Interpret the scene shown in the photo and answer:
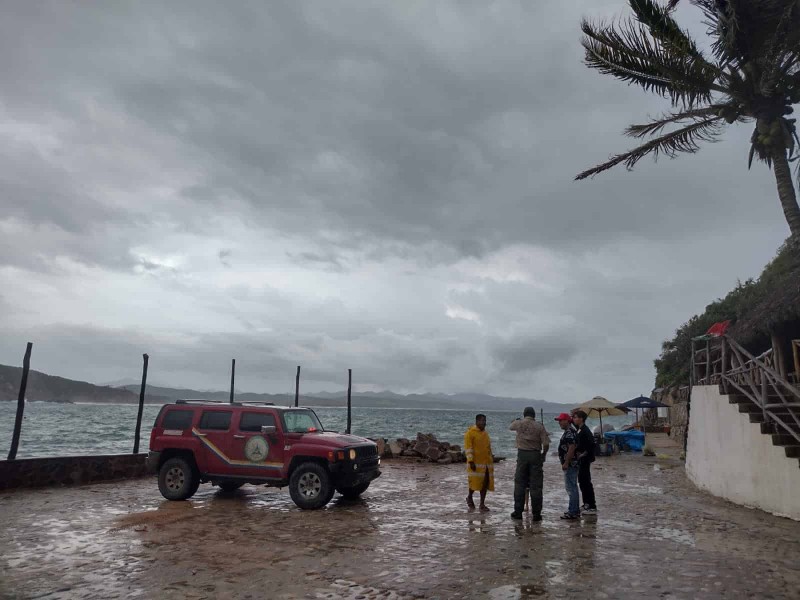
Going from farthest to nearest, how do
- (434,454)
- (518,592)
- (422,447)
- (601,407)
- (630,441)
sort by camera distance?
(630,441), (601,407), (422,447), (434,454), (518,592)

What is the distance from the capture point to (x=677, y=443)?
102ft

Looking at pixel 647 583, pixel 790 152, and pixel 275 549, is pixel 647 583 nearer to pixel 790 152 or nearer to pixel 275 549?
pixel 275 549

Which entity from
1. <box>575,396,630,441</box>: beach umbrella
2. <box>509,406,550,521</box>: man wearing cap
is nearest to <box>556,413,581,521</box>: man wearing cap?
<box>509,406,550,521</box>: man wearing cap

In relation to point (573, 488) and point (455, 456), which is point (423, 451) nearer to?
point (455, 456)

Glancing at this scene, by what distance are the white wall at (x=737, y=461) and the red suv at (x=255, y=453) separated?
7.81 metres

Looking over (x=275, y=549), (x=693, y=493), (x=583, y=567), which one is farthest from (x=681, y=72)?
(x=275, y=549)

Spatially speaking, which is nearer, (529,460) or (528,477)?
(529,460)

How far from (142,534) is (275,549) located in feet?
8.25

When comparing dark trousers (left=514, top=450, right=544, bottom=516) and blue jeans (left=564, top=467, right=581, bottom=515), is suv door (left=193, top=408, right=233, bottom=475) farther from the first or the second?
blue jeans (left=564, top=467, right=581, bottom=515)

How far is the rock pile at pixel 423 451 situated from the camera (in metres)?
Answer: 23.0

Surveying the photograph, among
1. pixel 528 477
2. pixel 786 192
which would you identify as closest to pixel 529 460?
pixel 528 477

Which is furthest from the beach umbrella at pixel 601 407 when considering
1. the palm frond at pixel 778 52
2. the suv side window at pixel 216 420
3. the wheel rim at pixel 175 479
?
the wheel rim at pixel 175 479

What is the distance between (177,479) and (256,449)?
2.01 meters

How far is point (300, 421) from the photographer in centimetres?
1254
